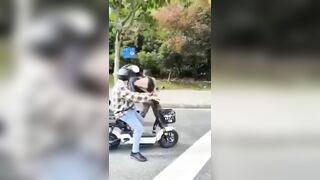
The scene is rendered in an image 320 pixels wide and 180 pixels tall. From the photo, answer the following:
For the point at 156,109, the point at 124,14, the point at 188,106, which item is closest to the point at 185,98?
the point at 188,106

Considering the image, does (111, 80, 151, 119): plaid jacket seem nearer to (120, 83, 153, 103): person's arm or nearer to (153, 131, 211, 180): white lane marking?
(120, 83, 153, 103): person's arm

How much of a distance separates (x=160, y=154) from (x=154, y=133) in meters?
0.12

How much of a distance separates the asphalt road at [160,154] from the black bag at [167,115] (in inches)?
1.1

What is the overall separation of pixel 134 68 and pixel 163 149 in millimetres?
463

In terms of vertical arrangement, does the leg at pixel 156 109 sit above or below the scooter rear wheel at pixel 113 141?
above

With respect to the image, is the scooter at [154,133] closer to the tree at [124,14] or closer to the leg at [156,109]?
the leg at [156,109]

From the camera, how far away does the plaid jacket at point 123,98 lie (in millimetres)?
2498

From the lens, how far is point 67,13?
7.75 feet

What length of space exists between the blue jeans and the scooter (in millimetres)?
18

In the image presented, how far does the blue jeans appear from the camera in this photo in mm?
2525

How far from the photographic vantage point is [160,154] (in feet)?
8.25

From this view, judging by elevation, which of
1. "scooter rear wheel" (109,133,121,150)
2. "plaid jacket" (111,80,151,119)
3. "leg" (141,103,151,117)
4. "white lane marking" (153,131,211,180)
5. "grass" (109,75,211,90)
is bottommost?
"white lane marking" (153,131,211,180)

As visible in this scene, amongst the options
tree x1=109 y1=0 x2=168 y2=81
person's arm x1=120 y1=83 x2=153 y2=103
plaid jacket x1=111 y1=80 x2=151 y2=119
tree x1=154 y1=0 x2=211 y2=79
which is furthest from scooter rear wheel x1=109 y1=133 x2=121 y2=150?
tree x1=154 y1=0 x2=211 y2=79

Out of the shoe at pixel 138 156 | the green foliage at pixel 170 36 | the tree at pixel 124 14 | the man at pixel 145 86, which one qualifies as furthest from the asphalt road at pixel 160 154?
the tree at pixel 124 14
